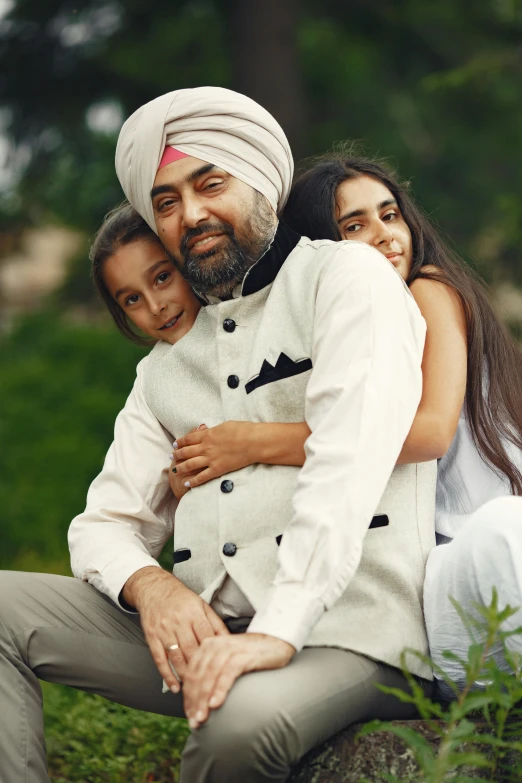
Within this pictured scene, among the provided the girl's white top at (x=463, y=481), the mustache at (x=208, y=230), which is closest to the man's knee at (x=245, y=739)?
the girl's white top at (x=463, y=481)

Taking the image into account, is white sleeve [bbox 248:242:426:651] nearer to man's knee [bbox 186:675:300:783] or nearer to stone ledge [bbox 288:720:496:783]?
man's knee [bbox 186:675:300:783]

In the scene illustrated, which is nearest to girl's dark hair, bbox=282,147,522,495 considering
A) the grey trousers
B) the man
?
the man

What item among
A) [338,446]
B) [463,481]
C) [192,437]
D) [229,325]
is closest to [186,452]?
[192,437]

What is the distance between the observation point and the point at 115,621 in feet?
10.3

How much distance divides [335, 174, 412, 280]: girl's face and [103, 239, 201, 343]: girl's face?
567mm

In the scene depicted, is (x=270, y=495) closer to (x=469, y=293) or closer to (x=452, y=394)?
(x=452, y=394)

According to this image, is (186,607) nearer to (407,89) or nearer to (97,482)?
(97,482)

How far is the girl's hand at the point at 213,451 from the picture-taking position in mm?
2968

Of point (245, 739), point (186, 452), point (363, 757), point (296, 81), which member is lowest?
point (363, 757)

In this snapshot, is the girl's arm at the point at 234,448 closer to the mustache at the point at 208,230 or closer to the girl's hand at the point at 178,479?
the girl's hand at the point at 178,479

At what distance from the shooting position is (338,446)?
2.67 meters

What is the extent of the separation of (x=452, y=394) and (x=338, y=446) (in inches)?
19.2

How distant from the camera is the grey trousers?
8.06ft

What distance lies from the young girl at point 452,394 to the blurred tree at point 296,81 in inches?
175
